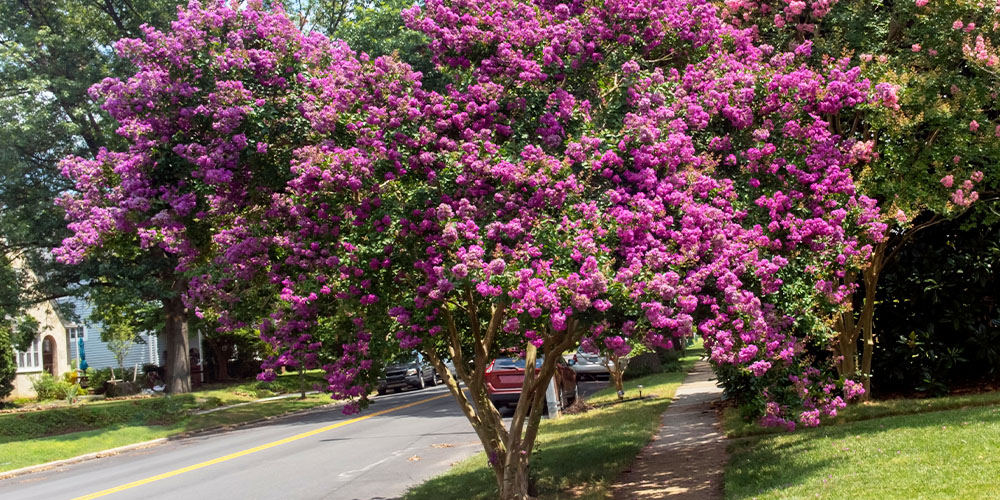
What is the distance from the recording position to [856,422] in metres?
12.3

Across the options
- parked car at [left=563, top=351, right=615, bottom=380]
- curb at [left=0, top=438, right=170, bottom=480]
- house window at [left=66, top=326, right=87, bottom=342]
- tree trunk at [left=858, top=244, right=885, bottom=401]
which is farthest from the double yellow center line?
house window at [left=66, top=326, right=87, bottom=342]

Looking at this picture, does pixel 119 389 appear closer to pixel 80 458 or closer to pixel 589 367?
pixel 80 458

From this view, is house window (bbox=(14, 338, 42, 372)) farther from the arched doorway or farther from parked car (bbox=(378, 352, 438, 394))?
parked car (bbox=(378, 352, 438, 394))

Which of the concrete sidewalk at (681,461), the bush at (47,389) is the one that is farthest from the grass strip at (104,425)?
the concrete sidewalk at (681,461)

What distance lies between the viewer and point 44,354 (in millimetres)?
42281

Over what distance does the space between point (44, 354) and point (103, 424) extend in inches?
888

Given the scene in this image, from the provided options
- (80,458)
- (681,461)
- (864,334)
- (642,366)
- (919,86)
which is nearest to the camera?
(681,461)

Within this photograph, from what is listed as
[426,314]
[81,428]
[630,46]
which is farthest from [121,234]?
[81,428]

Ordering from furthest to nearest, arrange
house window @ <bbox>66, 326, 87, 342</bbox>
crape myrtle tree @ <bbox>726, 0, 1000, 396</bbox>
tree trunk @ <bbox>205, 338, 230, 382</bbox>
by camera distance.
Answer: house window @ <bbox>66, 326, 87, 342</bbox>
tree trunk @ <bbox>205, 338, 230, 382</bbox>
crape myrtle tree @ <bbox>726, 0, 1000, 396</bbox>

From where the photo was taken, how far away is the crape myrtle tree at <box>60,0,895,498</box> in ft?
24.0

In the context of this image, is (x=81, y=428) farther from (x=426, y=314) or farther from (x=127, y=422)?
(x=426, y=314)

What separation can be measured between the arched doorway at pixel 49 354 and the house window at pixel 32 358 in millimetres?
2234

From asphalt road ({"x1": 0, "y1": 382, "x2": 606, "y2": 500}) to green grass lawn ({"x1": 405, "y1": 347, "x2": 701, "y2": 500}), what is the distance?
3.00 feet

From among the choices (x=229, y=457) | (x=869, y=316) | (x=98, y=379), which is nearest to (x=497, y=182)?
(x=869, y=316)
